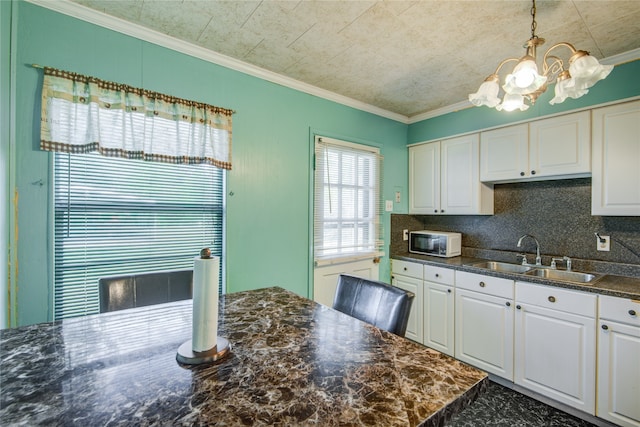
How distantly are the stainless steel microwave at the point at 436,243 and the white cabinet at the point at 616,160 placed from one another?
1156 mm

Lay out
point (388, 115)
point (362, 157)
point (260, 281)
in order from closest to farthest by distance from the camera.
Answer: point (260, 281) → point (362, 157) → point (388, 115)

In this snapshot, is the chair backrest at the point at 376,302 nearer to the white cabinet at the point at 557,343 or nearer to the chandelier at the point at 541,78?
the chandelier at the point at 541,78

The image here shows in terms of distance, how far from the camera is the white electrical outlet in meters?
2.28

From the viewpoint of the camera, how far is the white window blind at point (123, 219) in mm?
1702

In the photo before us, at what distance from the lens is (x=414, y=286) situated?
2980 mm

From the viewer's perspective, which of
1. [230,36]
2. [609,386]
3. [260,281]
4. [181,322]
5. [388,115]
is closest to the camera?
[181,322]

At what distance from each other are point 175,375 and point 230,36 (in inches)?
78.0

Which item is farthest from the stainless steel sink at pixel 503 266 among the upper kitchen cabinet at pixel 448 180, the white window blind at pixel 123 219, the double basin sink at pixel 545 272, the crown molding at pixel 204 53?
the white window blind at pixel 123 219

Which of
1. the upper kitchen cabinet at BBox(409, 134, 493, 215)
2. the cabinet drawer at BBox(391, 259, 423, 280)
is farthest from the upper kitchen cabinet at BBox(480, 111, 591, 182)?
the cabinet drawer at BBox(391, 259, 423, 280)

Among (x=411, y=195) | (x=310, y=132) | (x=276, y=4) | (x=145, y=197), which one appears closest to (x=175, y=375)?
(x=145, y=197)

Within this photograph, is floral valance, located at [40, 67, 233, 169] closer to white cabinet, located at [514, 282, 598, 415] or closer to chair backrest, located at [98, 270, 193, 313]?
Result: chair backrest, located at [98, 270, 193, 313]

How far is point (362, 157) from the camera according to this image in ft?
10.1

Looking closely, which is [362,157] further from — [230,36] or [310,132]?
[230,36]

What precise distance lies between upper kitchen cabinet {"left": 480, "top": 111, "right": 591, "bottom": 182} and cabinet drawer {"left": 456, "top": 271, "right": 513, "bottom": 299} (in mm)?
928
